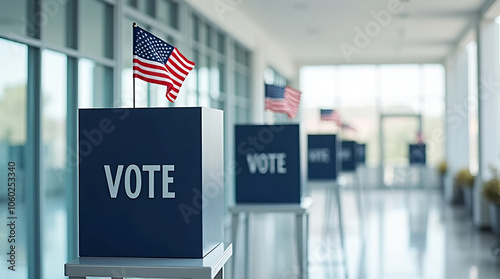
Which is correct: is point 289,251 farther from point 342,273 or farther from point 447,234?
point 447,234

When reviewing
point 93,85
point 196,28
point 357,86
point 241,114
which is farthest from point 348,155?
point 357,86

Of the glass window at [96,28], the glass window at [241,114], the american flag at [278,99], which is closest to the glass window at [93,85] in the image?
the glass window at [96,28]

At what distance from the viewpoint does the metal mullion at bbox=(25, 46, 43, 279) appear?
4527 millimetres

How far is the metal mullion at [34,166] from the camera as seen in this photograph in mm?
4527

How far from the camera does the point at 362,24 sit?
11883 mm

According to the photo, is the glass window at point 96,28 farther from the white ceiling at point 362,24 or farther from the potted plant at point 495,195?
the potted plant at point 495,195

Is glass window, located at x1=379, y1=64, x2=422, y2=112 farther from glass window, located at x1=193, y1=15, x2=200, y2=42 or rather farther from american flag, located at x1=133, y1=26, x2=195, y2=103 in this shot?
american flag, located at x1=133, y1=26, x2=195, y2=103

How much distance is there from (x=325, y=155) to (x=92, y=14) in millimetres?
3451

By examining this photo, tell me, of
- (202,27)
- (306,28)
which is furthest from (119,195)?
(306,28)

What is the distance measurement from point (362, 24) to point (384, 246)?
5.04m

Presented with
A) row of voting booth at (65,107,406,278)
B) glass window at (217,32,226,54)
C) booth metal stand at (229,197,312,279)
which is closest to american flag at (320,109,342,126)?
glass window at (217,32,226,54)

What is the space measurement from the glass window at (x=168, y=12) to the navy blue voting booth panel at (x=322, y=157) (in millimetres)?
2124

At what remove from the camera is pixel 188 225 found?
2.83 m

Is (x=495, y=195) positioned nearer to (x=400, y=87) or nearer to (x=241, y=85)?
(x=241, y=85)
